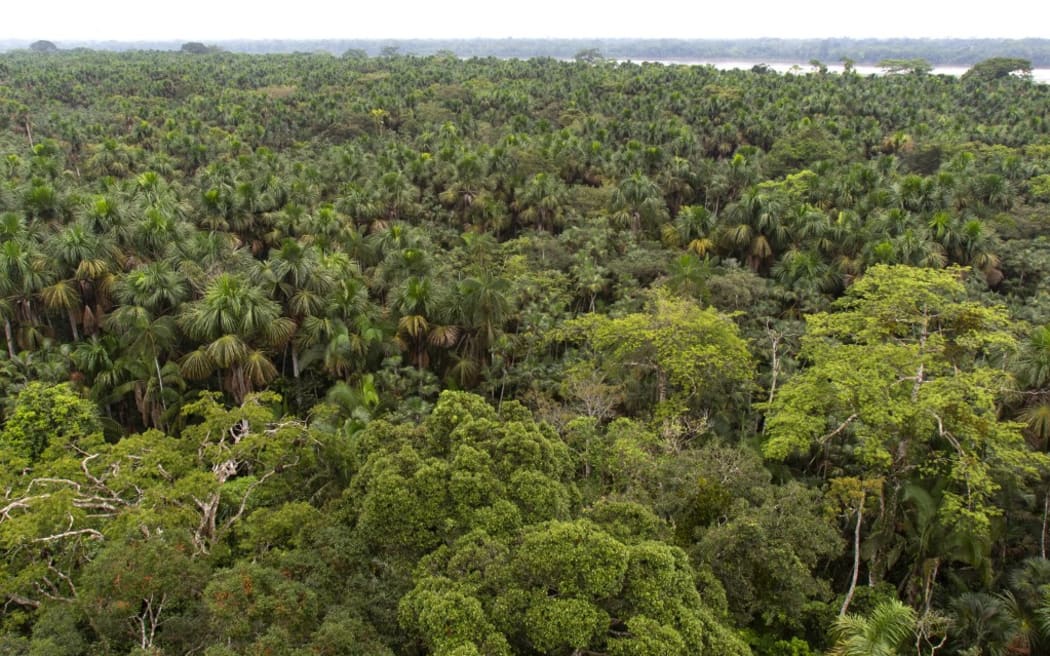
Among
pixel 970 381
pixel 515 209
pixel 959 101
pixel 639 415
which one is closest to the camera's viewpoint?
pixel 970 381

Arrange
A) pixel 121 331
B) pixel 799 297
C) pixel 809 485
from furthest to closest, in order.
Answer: pixel 799 297 < pixel 121 331 < pixel 809 485

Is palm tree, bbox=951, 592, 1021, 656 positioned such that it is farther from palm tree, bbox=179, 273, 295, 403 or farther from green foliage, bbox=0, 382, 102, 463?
green foliage, bbox=0, 382, 102, 463

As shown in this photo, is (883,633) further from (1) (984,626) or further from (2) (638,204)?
(2) (638,204)

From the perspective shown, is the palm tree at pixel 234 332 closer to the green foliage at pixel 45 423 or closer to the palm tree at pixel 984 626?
the green foliage at pixel 45 423

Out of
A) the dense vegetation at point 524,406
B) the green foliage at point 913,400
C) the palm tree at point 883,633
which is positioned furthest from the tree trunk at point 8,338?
the palm tree at point 883,633

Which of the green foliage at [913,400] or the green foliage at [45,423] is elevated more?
the green foliage at [913,400]

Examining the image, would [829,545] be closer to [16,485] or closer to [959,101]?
[16,485]

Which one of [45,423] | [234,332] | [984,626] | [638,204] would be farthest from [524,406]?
[638,204]

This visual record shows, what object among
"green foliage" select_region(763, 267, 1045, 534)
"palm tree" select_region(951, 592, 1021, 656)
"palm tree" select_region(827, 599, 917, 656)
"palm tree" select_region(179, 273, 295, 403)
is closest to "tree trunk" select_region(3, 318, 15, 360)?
"palm tree" select_region(179, 273, 295, 403)

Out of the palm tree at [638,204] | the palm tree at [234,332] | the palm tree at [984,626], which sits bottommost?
the palm tree at [984,626]

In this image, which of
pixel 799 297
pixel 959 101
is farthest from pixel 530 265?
pixel 959 101
